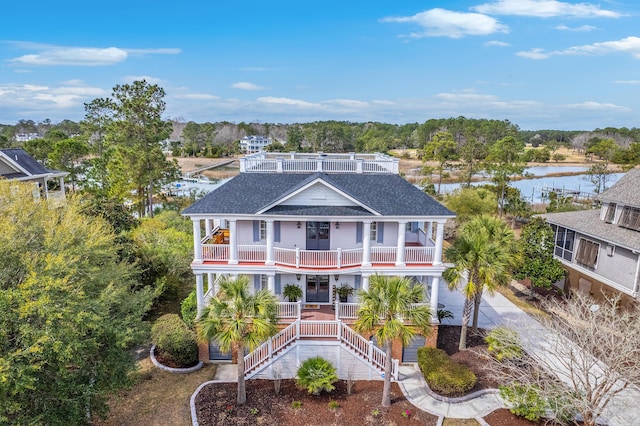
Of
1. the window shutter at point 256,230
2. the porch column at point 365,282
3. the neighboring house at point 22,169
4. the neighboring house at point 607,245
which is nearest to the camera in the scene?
the porch column at point 365,282

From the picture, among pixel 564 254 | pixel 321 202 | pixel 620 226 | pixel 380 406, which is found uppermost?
pixel 321 202

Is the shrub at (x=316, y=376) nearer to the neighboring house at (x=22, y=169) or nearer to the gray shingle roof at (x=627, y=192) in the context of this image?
the gray shingle roof at (x=627, y=192)

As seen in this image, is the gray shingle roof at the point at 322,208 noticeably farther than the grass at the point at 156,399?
Yes

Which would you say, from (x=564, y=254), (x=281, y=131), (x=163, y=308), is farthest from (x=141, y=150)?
(x=281, y=131)

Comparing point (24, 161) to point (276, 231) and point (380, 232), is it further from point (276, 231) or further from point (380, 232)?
point (380, 232)

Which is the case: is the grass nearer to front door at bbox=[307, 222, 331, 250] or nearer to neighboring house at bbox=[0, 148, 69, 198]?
front door at bbox=[307, 222, 331, 250]

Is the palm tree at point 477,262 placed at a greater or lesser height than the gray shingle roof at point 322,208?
lesser

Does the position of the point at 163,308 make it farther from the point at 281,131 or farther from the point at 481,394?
the point at 281,131

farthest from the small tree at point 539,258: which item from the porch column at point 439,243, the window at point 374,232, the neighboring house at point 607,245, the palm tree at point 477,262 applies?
the window at point 374,232
